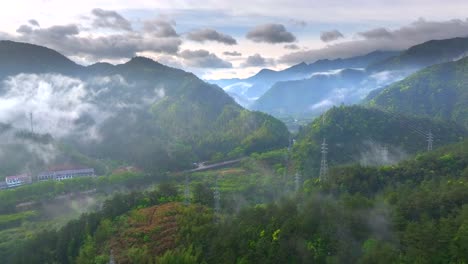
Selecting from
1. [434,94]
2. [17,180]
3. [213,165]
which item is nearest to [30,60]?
[17,180]

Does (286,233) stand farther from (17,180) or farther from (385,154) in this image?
(17,180)

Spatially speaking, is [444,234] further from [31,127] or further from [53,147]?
[31,127]

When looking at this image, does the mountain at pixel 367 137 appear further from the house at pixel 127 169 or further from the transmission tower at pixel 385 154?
the house at pixel 127 169

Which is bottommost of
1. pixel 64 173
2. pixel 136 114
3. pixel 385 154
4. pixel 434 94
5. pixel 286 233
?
pixel 64 173

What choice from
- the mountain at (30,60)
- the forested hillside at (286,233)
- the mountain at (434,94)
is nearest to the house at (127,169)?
the forested hillside at (286,233)

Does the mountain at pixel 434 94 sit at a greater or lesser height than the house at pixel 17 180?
greater
